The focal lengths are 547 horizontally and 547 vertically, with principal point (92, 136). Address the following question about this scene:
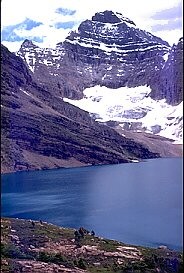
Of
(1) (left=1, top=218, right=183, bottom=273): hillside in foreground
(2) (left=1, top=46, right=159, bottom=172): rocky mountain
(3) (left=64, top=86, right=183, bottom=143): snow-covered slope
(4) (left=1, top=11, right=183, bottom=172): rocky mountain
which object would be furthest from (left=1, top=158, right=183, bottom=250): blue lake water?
(3) (left=64, top=86, right=183, bottom=143): snow-covered slope

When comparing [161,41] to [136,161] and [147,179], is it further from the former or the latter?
[147,179]

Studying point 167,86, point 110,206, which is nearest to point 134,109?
point 167,86

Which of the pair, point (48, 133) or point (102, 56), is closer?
point (48, 133)

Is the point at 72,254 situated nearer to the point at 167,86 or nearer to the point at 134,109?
the point at 134,109

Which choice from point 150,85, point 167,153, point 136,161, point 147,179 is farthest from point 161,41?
point 147,179

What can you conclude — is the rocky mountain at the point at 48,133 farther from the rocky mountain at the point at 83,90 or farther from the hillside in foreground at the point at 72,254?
the hillside in foreground at the point at 72,254

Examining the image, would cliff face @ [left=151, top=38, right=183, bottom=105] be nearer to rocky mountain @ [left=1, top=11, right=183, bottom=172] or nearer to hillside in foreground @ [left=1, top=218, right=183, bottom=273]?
rocky mountain @ [left=1, top=11, right=183, bottom=172]
